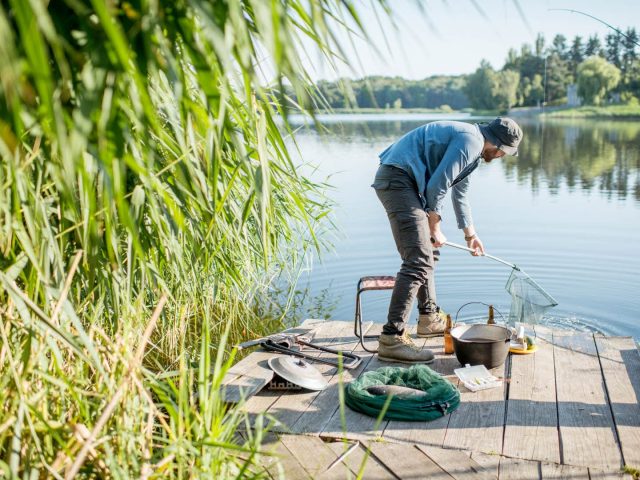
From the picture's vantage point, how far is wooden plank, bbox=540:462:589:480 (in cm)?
271

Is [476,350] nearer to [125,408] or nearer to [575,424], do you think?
[575,424]

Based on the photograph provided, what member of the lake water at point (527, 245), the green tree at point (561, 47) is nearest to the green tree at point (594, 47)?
the green tree at point (561, 47)

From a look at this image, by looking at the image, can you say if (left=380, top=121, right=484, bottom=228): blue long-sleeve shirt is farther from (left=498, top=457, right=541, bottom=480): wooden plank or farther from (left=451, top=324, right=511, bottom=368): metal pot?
(left=498, top=457, right=541, bottom=480): wooden plank

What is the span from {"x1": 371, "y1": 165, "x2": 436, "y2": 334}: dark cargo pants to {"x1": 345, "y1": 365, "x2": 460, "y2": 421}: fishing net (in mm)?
557

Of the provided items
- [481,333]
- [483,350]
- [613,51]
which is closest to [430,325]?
[481,333]

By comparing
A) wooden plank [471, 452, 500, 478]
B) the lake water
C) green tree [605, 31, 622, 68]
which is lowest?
the lake water

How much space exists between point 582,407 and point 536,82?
264 feet

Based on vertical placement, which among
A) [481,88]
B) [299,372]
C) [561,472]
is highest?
[481,88]

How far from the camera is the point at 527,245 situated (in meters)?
9.65

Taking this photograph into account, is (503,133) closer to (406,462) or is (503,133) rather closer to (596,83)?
(406,462)

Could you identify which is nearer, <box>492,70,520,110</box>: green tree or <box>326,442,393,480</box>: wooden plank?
<box>326,442,393,480</box>: wooden plank

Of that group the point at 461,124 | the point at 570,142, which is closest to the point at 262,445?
the point at 461,124

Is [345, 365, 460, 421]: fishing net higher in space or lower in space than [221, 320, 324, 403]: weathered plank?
lower

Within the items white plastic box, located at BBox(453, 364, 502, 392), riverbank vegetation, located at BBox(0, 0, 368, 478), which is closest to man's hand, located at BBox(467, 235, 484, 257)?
white plastic box, located at BBox(453, 364, 502, 392)
